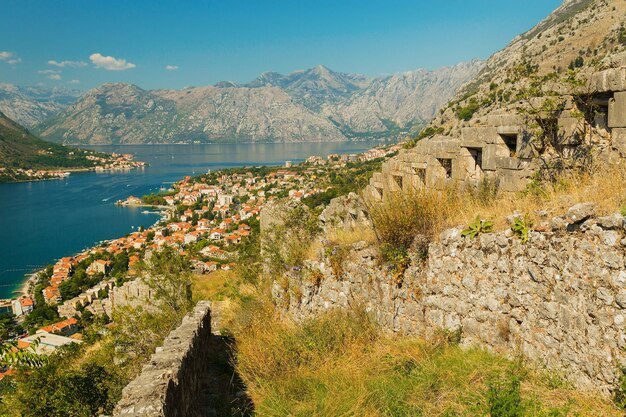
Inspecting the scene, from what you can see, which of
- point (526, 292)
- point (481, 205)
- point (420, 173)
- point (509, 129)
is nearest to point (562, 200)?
point (526, 292)

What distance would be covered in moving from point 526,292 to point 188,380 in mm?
3542

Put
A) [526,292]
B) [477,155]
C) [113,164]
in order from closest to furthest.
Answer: [526,292] → [477,155] → [113,164]

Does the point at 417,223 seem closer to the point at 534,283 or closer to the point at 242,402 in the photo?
the point at 534,283

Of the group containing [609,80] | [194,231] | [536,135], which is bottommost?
[194,231]

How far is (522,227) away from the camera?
3963 mm

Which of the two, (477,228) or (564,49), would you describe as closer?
(477,228)

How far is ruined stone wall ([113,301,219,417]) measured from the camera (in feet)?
10.6

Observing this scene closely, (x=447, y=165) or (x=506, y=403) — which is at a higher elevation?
(x=447, y=165)

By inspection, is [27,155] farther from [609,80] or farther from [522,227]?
[522,227]

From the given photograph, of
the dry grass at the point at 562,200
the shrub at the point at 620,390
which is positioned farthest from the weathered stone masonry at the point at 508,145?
the shrub at the point at 620,390

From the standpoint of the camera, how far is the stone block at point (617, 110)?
198 inches

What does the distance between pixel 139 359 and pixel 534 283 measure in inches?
249

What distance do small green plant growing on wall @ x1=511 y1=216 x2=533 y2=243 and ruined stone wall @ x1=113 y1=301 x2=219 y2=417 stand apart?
353cm

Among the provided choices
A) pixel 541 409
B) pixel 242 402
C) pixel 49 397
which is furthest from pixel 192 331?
pixel 541 409
